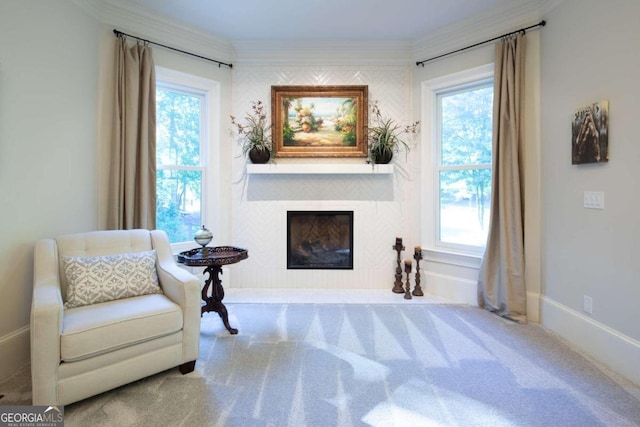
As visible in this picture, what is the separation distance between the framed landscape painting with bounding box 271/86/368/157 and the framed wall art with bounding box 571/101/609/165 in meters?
1.94

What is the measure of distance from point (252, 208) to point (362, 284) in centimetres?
160

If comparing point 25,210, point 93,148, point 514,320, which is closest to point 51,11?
point 93,148

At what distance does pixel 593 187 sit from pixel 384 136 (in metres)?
1.95

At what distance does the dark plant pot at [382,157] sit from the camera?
11.9 feet

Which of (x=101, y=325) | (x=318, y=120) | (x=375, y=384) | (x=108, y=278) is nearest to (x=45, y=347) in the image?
(x=101, y=325)

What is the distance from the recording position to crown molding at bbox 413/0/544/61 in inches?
114

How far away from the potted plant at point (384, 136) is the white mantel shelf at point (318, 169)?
105mm

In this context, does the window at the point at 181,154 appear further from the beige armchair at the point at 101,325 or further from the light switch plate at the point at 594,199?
the light switch plate at the point at 594,199

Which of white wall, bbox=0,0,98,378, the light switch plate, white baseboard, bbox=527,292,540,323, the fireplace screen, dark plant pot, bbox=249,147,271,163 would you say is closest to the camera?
white wall, bbox=0,0,98,378

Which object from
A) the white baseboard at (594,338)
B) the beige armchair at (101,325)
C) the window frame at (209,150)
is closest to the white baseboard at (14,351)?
the beige armchair at (101,325)

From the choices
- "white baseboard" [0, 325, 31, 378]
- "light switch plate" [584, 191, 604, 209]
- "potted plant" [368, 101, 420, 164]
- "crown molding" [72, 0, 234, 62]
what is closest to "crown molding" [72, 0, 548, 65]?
"crown molding" [72, 0, 234, 62]

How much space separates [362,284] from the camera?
382 cm

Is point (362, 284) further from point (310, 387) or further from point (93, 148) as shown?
point (93, 148)

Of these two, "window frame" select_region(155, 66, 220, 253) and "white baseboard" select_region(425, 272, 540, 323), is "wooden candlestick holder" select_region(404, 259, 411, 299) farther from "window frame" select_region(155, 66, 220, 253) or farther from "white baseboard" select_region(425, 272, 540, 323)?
"window frame" select_region(155, 66, 220, 253)
